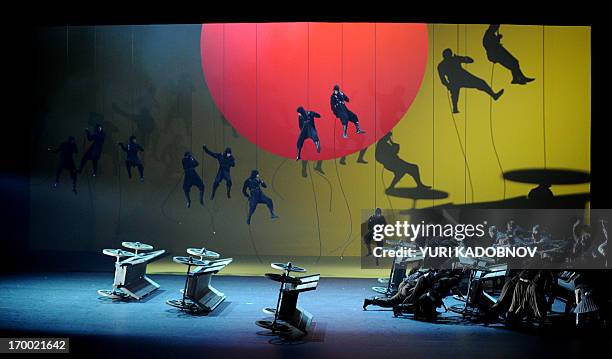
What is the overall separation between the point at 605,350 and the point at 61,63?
32.0 ft

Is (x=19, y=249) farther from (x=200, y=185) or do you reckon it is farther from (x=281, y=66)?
(x=281, y=66)

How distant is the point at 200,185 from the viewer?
11195 millimetres

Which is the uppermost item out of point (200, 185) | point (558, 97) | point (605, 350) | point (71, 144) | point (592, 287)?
point (558, 97)

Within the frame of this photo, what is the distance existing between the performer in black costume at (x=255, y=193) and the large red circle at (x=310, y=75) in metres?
0.57

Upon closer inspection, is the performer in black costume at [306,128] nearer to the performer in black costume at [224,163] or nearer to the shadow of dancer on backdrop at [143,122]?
the performer in black costume at [224,163]

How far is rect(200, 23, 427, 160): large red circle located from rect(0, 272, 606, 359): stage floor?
11.6 feet

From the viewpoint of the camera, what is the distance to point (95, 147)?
11.4 meters

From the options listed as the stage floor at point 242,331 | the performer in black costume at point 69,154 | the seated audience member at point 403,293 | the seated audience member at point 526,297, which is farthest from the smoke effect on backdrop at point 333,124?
the seated audience member at point 526,297

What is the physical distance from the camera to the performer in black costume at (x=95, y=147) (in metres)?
11.3

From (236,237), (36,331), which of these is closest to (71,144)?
(236,237)

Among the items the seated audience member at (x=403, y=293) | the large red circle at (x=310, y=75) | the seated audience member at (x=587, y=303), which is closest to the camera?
the seated audience member at (x=587, y=303)

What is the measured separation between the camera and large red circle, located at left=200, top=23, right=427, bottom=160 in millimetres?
11031

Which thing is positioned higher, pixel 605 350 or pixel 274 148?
pixel 274 148

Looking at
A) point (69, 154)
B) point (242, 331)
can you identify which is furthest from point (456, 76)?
point (69, 154)
